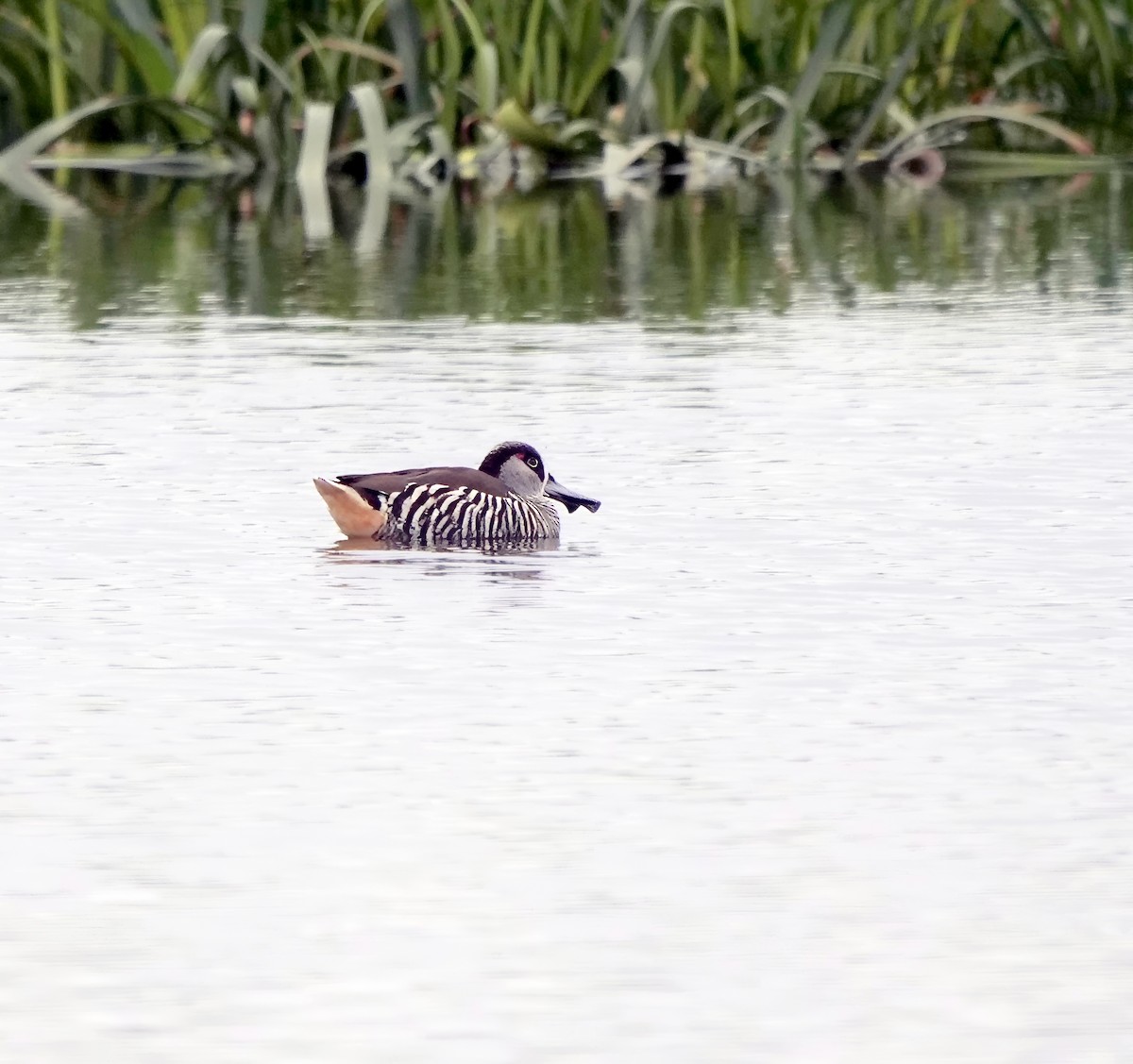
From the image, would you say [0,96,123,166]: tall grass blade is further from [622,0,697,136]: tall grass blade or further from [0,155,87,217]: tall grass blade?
[622,0,697,136]: tall grass blade

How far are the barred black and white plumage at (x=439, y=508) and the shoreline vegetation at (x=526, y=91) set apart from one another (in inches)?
445

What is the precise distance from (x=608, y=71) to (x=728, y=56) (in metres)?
0.88

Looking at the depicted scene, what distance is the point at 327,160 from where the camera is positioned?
21.3m

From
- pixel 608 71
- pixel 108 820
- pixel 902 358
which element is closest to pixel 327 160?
pixel 608 71

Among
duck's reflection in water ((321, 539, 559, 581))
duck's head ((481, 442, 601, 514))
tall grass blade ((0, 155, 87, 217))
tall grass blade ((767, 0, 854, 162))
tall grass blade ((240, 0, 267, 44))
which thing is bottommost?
duck's reflection in water ((321, 539, 559, 581))

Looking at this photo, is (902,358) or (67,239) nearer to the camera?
(902,358)

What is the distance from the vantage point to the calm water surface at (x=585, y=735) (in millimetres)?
4500

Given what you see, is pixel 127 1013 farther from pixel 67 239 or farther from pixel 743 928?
pixel 67 239

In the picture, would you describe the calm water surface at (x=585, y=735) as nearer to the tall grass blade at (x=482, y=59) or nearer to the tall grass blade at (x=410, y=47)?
the tall grass blade at (x=410, y=47)

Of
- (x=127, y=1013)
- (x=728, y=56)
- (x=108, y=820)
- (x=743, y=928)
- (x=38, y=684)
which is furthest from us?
(x=728, y=56)

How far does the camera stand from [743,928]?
4.79m

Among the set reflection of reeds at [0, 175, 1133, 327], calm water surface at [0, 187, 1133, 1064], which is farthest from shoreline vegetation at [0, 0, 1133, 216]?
calm water surface at [0, 187, 1133, 1064]

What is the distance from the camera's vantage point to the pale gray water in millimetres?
4500

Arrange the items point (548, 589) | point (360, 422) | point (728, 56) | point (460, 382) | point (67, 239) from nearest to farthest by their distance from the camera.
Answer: point (548, 589), point (360, 422), point (460, 382), point (67, 239), point (728, 56)
